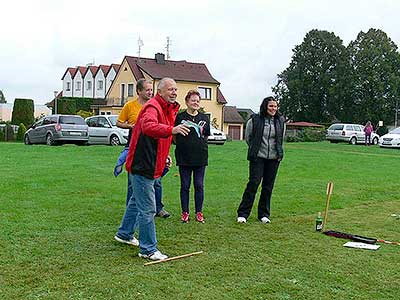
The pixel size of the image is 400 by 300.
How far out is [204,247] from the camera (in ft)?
19.7

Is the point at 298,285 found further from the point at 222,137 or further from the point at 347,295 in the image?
the point at 222,137

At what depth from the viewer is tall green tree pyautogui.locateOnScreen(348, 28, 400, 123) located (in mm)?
62156

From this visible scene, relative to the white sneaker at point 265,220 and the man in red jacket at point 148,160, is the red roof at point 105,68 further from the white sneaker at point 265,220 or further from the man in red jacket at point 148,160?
the man in red jacket at point 148,160

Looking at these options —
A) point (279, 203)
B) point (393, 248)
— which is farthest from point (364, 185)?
point (393, 248)

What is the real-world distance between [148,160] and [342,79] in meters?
60.3

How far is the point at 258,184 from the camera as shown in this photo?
7.70 m

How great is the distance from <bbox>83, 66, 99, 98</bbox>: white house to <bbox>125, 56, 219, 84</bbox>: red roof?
43.5 ft

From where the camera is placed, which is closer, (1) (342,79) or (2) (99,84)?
(1) (342,79)

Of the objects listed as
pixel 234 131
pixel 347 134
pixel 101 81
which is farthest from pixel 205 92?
pixel 347 134

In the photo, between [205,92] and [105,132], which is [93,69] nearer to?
[205,92]

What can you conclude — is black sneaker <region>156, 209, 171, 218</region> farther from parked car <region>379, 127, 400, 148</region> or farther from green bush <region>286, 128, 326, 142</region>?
→ green bush <region>286, 128, 326, 142</region>

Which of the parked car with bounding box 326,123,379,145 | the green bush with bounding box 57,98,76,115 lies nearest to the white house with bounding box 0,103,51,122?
the green bush with bounding box 57,98,76,115

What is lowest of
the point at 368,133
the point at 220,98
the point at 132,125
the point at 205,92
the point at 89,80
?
the point at 368,133

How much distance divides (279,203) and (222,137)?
20.6 m
